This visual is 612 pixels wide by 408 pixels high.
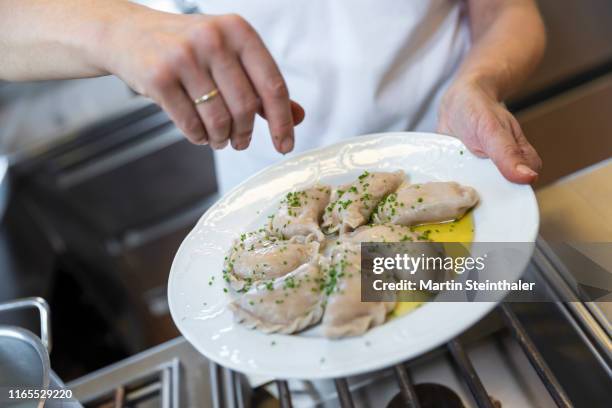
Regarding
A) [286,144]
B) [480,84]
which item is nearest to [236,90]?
[286,144]

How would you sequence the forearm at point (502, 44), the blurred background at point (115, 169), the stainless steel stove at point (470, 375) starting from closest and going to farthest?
the stainless steel stove at point (470, 375) < the forearm at point (502, 44) < the blurred background at point (115, 169)

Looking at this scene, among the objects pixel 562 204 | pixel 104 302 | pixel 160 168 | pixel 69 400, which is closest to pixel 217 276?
pixel 69 400

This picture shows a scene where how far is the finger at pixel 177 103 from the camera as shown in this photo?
35.2 inches

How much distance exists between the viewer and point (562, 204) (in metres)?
1.18

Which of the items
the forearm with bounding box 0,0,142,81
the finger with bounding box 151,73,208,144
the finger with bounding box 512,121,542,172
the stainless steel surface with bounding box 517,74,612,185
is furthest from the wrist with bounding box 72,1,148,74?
the stainless steel surface with bounding box 517,74,612,185

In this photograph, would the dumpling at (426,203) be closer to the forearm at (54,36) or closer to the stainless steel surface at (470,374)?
the stainless steel surface at (470,374)

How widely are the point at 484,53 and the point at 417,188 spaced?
1.56ft

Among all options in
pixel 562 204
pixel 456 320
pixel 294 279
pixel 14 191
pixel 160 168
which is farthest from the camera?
pixel 160 168

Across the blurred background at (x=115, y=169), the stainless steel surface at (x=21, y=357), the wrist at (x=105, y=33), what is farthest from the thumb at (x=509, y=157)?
the blurred background at (x=115, y=169)

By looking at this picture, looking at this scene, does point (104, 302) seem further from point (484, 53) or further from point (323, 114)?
point (484, 53)

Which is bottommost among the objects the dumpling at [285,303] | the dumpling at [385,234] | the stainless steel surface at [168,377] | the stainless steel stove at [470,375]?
the stainless steel surface at [168,377]

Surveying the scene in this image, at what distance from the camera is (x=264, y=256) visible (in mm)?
1151

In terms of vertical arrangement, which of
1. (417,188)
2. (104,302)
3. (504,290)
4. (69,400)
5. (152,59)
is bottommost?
(104,302)

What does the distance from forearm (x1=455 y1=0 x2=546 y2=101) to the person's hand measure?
0.07 metres
